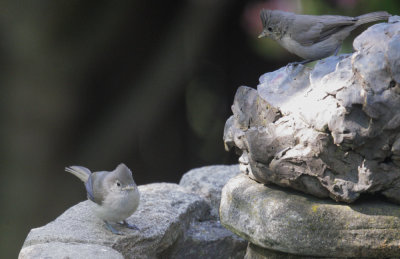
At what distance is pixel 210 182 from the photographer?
4094 millimetres

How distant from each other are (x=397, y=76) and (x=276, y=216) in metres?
0.81

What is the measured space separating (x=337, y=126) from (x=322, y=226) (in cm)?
47

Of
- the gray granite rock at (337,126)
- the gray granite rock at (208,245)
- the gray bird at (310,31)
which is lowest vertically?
the gray granite rock at (208,245)

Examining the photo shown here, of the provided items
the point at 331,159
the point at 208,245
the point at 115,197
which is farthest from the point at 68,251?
the point at 331,159

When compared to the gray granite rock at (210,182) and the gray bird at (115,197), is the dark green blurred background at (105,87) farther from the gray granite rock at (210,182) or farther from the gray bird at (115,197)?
the gray bird at (115,197)

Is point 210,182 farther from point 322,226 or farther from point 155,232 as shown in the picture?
point 322,226

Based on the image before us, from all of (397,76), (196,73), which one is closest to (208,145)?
(196,73)

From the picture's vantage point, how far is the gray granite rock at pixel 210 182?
400 cm

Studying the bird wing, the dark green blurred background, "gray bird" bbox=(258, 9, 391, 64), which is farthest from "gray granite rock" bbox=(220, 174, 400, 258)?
the dark green blurred background

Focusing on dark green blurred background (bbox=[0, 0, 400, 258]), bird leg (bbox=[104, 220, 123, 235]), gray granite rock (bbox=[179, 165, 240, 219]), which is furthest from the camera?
dark green blurred background (bbox=[0, 0, 400, 258])

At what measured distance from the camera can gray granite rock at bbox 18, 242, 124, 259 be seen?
9.27 ft

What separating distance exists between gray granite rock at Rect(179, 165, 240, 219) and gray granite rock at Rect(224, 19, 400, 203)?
3.33 feet

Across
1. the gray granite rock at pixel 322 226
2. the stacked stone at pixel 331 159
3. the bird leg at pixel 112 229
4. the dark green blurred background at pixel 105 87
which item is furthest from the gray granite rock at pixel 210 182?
the dark green blurred background at pixel 105 87

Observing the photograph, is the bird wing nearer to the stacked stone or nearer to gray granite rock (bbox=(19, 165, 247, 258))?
the stacked stone
